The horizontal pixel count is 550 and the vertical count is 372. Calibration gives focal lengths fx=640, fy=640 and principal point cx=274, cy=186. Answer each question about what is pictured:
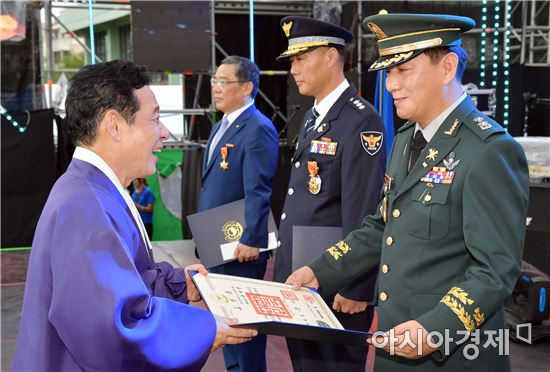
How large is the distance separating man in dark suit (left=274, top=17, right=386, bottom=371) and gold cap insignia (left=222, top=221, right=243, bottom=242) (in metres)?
0.61

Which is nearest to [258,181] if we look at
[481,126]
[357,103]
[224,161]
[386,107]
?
[224,161]

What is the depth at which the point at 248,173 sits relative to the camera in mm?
3471

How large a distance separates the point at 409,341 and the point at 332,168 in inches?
43.5

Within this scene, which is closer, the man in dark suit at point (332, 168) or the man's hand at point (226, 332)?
the man's hand at point (226, 332)

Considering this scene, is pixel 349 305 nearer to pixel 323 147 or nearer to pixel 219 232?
pixel 323 147

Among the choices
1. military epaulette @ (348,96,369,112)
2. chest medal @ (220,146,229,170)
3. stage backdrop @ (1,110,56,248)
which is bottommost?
stage backdrop @ (1,110,56,248)

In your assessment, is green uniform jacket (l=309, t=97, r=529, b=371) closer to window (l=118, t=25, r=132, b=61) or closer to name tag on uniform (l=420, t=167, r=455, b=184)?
name tag on uniform (l=420, t=167, r=455, b=184)

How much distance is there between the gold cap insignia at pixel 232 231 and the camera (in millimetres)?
3451

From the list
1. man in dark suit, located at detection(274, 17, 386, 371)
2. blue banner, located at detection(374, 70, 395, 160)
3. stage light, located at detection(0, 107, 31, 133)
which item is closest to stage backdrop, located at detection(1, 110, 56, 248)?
stage light, located at detection(0, 107, 31, 133)

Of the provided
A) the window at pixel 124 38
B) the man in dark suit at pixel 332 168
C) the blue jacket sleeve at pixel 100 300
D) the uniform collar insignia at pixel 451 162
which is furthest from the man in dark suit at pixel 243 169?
the window at pixel 124 38

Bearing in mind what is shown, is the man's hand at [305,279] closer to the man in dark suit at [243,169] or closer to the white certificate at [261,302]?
the white certificate at [261,302]

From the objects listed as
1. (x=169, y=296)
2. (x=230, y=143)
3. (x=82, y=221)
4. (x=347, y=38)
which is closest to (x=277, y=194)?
(x=230, y=143)

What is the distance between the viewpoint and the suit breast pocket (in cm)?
173

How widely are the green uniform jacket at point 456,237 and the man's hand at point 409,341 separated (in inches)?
1.1
